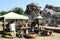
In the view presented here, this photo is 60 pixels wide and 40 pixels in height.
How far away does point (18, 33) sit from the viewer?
1590 centimetres

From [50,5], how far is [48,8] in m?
0.89

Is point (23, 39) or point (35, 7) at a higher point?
point (35, 7)

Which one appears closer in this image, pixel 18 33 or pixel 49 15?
pixel 18 33

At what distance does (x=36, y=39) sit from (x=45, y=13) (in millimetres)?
27150

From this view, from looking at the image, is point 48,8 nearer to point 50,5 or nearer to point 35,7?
point 50,5

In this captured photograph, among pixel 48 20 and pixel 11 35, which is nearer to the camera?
pixel 11 35

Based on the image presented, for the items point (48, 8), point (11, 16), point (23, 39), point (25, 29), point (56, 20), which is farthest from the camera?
point (48, 8)

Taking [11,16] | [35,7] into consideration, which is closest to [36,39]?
[11,16]

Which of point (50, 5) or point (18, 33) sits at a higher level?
point (50, 5)

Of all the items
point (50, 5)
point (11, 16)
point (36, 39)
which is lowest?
point (36, 39)

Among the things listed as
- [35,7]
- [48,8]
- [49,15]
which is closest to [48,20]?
[49,15]

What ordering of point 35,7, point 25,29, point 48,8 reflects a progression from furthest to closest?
1. point 35,7
2. point 48,8
3. point 25,29

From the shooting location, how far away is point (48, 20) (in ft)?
133

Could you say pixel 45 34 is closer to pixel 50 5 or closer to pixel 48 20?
pixel 48 20
